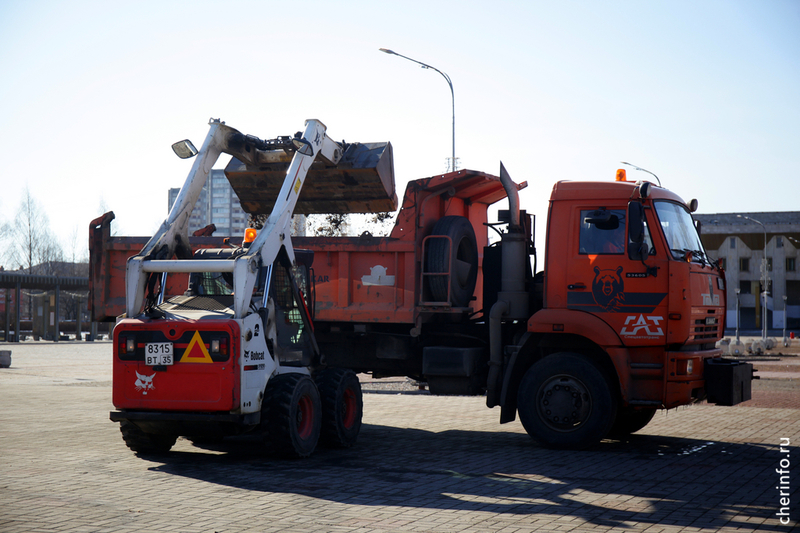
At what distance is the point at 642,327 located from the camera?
9172mm

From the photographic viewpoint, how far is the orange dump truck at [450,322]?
8258mm

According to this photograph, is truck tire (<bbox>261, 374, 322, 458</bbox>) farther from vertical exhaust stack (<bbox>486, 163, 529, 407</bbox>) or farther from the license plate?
vertical exhaust stack (<bbox>486, 163, 529, 407</bbox>)

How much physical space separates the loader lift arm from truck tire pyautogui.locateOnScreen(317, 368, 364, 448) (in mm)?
1588

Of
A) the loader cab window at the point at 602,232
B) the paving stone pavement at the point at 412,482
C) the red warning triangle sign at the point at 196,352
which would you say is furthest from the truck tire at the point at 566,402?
the red warning triangle sign at the point at 196,352

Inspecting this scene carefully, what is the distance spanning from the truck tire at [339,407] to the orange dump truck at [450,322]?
2cm

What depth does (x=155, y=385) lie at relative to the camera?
819 cm

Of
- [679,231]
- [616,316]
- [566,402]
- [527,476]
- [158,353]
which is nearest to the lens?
[527,476]

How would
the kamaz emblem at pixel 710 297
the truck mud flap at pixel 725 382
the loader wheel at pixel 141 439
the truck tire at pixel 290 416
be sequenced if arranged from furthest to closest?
the kamaz emblem at pixel 710 297, the truck mud flap at pixel 725 382, the loader wheel at pixel 141 439, the truck tire at pixel 290 416

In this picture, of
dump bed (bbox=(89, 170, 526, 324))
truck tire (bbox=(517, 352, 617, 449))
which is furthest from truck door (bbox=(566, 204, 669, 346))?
dump bed (bbox=(89, 170, 526, 324))

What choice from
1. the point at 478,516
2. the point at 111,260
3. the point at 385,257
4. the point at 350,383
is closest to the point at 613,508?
the point at 478,516

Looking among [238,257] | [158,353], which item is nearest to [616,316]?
[238,257]

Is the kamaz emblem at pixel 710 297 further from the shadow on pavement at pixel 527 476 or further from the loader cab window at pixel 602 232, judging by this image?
the shadow on pavement at pixel 527 476

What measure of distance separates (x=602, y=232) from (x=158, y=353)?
5221 millimetres

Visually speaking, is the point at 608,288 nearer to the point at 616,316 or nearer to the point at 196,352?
the point at 616,316
